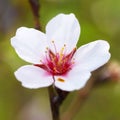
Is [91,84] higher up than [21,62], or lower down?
higher up

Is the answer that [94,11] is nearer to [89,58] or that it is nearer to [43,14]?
[43,14]

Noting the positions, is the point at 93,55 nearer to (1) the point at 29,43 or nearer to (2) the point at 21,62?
(1) the point at 29,43

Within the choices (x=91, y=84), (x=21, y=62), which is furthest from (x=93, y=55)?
(x=21, y=62)

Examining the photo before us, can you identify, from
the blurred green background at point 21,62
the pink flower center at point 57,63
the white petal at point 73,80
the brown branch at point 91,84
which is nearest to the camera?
the white petal at point 73,80

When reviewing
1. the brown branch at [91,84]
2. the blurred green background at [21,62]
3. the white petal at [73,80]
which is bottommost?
the blurred green background at [21,62]

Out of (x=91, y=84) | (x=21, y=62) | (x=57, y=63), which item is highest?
(x=57, y=63)

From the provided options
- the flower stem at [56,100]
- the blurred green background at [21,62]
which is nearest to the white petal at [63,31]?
the flower stem at [56,100]

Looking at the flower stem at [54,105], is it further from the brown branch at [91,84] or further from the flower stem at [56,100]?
the brown branch at [91,84]
